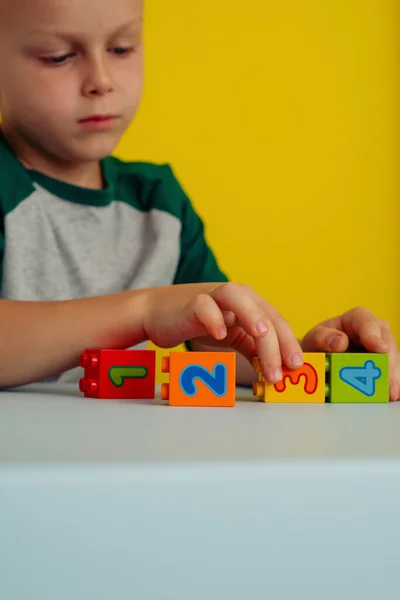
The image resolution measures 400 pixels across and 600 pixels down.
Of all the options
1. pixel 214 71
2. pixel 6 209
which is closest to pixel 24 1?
pixel 6 209

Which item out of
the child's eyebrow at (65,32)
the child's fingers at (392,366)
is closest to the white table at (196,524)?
the child's fingers at (392,366)

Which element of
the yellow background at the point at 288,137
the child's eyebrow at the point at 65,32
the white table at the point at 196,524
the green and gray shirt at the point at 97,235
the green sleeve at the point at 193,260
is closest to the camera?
the white table at the point at 196,524

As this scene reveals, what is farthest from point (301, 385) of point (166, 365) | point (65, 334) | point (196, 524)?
point (196, 524)

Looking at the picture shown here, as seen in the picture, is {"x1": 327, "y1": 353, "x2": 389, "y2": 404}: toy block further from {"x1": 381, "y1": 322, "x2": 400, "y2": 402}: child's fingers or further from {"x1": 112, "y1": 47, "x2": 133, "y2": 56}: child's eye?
{"x1": 112, "y1": 47, "x2": 133, "y2": 56}: child's eye

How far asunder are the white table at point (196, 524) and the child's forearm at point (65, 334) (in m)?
0.40

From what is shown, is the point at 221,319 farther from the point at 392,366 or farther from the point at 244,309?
the point at 392,366

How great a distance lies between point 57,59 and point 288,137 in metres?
1.30

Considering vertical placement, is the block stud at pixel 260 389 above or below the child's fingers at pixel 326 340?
below

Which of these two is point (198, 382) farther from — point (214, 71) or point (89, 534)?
point (214, 71)

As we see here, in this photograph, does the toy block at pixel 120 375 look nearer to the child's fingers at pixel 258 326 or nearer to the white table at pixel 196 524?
the child's fingers at pixel 258 326

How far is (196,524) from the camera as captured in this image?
0.28 meters

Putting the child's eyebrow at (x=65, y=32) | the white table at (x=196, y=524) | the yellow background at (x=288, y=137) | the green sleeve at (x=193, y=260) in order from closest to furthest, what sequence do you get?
the white table at (x=196, y=524) < the child's eyebrow at (x=65, y=32) < the green sleeve at (x=193, y=260) < the yellow background at (x=288, y=137)

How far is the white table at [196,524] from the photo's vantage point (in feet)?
0.87

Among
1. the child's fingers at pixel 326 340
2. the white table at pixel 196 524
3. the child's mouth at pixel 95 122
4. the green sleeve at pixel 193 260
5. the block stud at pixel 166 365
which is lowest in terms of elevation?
the white table at pixel 196 524
